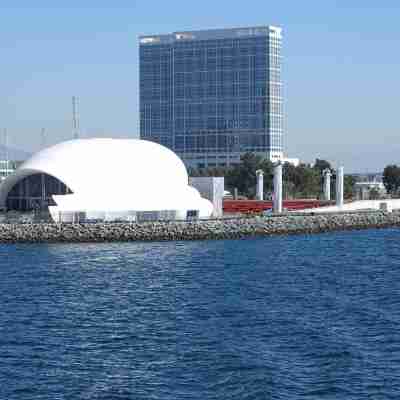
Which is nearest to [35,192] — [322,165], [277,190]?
[277,190]

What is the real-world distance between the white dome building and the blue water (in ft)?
49.6

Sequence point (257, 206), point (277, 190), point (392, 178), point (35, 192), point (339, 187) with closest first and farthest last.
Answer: point (35, 192), point (277, 190), point (257, 206), point (339, 187), point (392, 178)

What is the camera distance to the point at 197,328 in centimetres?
2920

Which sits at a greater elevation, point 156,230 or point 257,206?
point 257,206

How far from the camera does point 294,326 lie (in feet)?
96.5

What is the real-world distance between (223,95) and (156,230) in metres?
131

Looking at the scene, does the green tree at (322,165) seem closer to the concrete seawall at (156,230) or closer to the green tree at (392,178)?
the green tree at (392,178)

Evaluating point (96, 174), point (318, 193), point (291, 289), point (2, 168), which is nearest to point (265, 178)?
point (318, 193)

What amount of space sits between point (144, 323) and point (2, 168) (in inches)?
4937

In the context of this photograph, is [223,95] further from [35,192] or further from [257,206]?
[35,192]

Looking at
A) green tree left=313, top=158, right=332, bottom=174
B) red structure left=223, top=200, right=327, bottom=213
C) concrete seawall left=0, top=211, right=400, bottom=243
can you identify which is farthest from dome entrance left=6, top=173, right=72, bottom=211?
green tree left=313, top=158, right=332, bottom=174

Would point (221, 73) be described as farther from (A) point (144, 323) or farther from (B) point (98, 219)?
(A) point (144, 323)

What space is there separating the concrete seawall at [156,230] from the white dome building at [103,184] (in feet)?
13.5

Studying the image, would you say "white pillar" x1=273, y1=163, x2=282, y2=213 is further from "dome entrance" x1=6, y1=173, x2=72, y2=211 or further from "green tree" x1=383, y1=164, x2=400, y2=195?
"green tree" x1=383, y1=164, x2=400, y2=195
